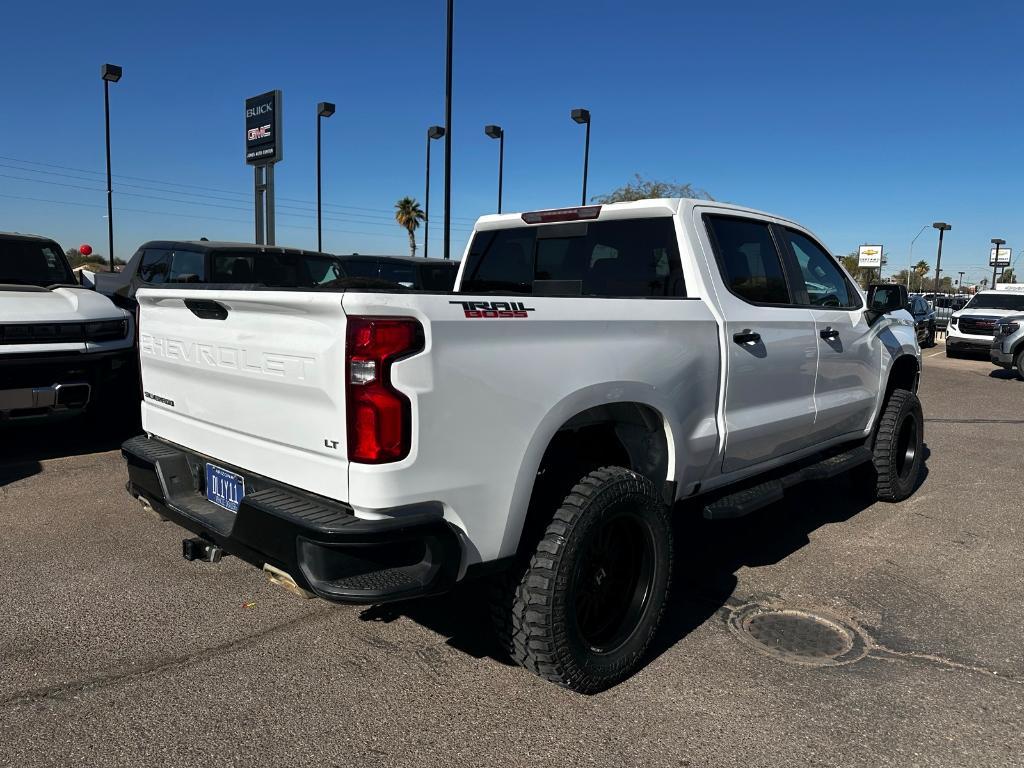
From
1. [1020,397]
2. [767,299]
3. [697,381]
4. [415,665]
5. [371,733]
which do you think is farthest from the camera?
[1020,397]

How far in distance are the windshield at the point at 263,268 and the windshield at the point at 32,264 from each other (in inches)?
55.9

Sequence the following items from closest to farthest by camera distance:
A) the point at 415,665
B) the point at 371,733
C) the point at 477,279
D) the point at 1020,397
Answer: the point at 371,733 < the point at 415,665 < the point at 477,279 < the point at 1020,397

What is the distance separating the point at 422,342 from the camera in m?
2.35

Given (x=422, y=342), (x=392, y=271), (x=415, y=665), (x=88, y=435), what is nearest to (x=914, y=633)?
(x=415, y=665)

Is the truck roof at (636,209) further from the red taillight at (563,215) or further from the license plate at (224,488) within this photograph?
the license plate at (224,488)

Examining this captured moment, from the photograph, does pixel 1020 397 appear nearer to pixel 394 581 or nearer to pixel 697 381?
pixel 697 381

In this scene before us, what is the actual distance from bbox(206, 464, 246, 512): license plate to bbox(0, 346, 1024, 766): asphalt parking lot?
695 mm

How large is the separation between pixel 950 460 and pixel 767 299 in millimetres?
4143

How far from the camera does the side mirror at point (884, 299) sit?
16.5ft

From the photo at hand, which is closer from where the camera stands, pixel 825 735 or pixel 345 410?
pixel 345 410

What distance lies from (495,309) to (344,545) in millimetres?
883

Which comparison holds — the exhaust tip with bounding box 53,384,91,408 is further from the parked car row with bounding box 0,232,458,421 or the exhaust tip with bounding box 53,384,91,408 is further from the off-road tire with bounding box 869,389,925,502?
the off-road tire with bounding box 869,389,925,502

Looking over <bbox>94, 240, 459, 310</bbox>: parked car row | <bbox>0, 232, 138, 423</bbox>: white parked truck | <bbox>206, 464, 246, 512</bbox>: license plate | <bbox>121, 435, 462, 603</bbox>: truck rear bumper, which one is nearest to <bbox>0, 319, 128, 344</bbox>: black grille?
<bbox>0, 232, 138, 423</bbox>: white parked truck

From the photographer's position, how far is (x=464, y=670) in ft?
10.2
